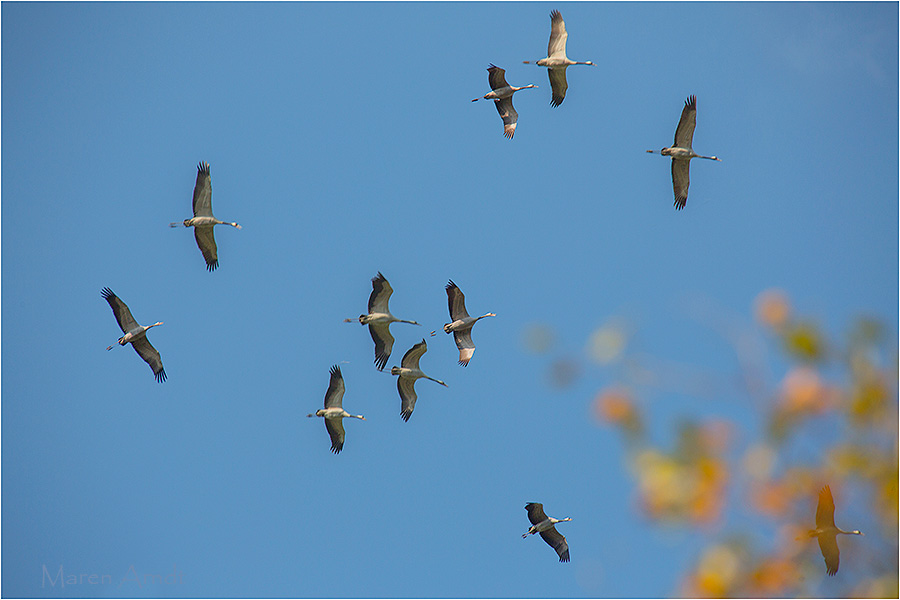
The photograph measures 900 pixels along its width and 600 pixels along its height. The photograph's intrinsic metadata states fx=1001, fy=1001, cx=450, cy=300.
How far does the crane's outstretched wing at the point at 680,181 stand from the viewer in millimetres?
28328

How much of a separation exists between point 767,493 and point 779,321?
1.11 m

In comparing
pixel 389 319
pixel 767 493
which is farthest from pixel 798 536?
pixel 389 319

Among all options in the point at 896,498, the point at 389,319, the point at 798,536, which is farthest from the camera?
the point at 389,319

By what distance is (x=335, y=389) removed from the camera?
29141mm

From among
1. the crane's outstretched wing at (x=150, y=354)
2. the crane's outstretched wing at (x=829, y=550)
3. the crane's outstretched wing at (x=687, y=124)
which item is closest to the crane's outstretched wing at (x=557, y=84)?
the crane's outstretched wing at (x=687, y=124)

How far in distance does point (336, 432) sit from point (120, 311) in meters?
7.22

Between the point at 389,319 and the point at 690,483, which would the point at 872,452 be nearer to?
the point at 690,483

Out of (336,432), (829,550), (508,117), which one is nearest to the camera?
(829,550)

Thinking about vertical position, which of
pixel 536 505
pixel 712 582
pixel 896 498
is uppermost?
pixel 896 498

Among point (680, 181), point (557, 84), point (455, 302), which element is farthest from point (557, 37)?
point (455, 302)

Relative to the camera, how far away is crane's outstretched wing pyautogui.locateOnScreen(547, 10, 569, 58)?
89.9ft

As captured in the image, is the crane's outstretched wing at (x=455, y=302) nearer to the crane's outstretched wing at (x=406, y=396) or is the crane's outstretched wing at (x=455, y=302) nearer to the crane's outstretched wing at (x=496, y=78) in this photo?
the crane's outstretched wing at (x=406, y=396)

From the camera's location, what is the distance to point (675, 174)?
28.5 m

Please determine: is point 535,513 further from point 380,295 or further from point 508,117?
point 508,117
